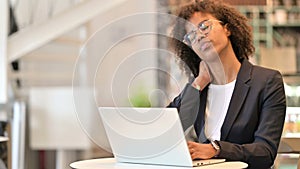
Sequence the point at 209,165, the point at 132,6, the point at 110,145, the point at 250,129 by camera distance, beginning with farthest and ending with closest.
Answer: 1. the point at 132,6
2. the point at 250,129
3. the point at 110,145
4. the point at 209,165

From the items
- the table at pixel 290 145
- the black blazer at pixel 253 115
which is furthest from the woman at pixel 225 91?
the table at pixel 290 145

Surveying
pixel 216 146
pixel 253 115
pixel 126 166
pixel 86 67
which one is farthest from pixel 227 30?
pixel 86 67

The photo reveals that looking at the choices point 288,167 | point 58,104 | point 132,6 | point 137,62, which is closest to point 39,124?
point 58,104

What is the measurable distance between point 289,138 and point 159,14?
2.54 ft

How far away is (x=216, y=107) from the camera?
1.69 metres

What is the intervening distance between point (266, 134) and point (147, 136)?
1.34 ft

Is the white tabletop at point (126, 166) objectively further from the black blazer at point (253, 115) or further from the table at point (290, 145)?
the table at point (290, 145)

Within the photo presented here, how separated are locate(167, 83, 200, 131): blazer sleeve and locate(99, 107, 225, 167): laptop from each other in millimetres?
64

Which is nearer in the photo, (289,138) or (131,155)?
(131,155)

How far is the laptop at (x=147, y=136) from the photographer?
1406 millimetres

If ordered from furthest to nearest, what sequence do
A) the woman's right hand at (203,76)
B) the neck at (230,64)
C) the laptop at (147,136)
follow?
1. the neck at (230,64)
2. the woman's right hand at (203,76)
3. the laptop at (147,136)

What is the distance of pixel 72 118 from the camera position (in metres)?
4.63

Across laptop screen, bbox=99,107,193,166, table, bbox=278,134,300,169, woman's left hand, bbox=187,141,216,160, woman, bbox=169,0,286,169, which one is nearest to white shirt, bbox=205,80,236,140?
woman, bbox=169,0,286,169

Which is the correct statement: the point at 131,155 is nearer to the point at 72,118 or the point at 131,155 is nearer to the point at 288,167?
the point at 288,167
